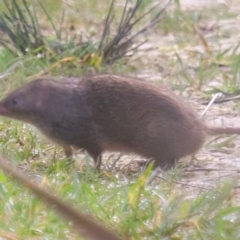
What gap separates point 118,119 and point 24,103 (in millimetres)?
511

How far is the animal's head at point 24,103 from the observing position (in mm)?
3752

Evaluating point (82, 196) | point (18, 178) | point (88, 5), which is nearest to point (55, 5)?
point (88, 5)

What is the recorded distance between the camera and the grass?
2400mm

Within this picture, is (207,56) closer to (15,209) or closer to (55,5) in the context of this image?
(55,5)

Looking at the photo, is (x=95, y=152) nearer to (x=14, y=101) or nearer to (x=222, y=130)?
(x=14, y=101)

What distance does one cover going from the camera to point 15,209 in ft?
8.59

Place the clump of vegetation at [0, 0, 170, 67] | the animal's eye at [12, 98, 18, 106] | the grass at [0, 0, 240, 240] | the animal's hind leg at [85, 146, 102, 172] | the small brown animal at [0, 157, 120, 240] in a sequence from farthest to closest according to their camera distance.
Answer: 1. the clump of vegetation at [0, 0, 170, 67]
2. the animal's eye at [12, 98, 18, 106]
3. the animal's hind leg at [85, 146, 102, 172]
4. the grass at [0, 0, 240, 240]
5. the small brown animal at [0, 157, 120, 240]

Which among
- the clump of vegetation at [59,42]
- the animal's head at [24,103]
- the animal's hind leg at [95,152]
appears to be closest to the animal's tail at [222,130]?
the animal's hind leg at [95,152]

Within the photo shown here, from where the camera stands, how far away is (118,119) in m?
3.68

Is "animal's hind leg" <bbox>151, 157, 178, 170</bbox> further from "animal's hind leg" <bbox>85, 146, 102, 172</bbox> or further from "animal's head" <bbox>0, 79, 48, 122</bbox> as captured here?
"animal's head" <bbox>0, 79, 48, 122</bbox>

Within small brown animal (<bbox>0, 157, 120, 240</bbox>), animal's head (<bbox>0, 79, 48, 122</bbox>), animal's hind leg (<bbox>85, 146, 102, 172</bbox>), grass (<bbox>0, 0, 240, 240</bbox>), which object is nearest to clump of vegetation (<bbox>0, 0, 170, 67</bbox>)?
grass (<bbox>0, 0, 240, 240</bbox>)

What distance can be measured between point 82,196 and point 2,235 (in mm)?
495

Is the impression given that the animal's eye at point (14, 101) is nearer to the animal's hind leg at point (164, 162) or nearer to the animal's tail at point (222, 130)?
the animal's hind leg at point (164, 162)

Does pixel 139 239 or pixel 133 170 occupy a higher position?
pixel 139 239
